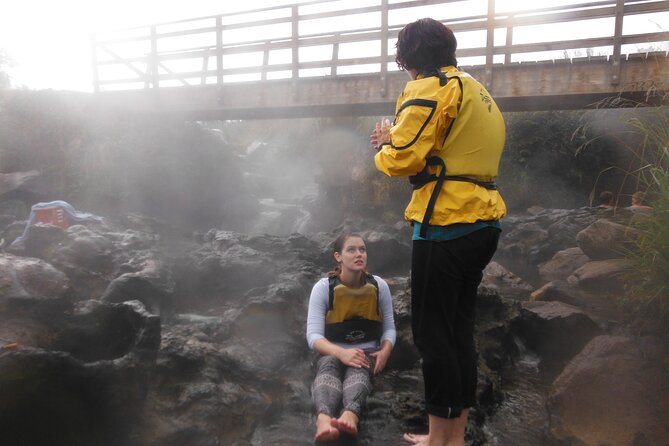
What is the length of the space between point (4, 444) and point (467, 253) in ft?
7.48

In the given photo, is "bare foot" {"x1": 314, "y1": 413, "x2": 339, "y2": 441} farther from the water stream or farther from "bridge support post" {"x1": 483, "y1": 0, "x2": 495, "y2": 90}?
"bridge support post" {"x1": 483, "y1": 0, "x2": 495, "y2": 90}

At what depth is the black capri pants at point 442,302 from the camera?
2.25 m

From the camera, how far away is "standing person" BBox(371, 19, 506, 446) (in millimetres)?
2180

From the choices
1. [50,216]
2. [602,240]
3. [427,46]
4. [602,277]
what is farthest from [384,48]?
[427,46]

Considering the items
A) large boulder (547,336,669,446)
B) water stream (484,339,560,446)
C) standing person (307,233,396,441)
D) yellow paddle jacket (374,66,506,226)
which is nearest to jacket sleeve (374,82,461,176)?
yellow paddle jacket (374,66,506,226)

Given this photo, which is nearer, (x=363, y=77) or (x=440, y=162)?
(x=440, y=162)

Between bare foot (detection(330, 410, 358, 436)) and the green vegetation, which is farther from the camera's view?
the green vegetation

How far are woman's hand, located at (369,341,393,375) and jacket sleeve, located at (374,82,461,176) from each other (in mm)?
1603

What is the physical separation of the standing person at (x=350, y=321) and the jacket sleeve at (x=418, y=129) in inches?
56.5

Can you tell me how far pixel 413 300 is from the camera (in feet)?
7.72

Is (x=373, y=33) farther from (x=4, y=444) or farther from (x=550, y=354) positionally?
(x=4, y=444)

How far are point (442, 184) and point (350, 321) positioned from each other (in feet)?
5.28

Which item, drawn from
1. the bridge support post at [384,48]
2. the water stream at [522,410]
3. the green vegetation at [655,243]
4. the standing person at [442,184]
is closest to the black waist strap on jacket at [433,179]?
the standing person at [442,184]

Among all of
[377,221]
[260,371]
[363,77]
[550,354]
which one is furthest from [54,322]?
[377,221]
